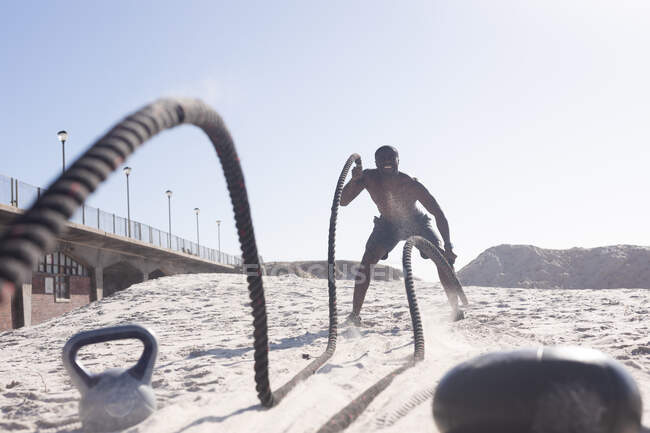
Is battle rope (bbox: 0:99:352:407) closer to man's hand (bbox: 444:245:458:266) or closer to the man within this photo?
the man

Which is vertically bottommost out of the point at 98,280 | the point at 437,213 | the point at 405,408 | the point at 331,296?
the point at 405,408

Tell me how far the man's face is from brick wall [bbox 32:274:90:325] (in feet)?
57.1

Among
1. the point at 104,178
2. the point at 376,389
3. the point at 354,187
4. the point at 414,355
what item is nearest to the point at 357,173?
the point at 354,187

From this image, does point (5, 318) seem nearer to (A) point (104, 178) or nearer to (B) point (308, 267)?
(A) point (104, 178)

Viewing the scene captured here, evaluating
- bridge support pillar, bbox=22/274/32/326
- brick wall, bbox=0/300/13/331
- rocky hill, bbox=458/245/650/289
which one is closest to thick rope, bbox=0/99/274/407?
rocky hill, bbox=458/245/650/289

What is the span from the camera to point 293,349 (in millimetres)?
4473

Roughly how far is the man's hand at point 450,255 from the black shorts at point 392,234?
17 cm

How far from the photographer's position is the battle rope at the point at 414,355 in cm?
226

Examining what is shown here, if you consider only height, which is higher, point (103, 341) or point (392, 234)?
point (392, 234)

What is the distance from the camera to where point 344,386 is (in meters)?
3.03

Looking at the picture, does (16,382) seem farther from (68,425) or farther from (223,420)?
(223,420)

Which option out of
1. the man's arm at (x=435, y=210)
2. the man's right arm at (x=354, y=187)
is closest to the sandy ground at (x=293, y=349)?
the man's arm at (x=435, y=210)

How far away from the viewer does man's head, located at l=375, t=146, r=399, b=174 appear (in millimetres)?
5855

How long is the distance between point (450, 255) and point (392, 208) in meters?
0.88
